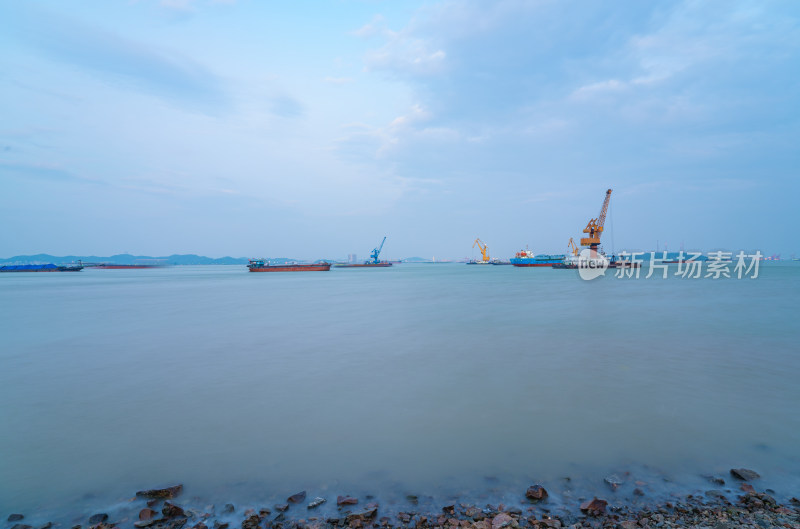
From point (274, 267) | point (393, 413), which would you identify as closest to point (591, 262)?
point (274, 267)

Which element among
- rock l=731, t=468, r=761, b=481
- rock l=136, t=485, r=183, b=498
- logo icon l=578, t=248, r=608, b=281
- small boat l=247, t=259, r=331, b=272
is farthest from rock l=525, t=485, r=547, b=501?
small boat l=247, t=259, r=331, b=272

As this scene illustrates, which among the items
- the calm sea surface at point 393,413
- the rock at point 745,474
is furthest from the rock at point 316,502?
the rock at point 745,474

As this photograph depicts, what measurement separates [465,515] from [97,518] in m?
3.65

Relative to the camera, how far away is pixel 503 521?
3617 mm

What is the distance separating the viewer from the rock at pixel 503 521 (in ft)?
11.7

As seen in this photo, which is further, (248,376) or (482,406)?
(248,376)

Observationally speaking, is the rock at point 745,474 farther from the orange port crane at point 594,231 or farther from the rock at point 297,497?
the orange port crane at point 594,231

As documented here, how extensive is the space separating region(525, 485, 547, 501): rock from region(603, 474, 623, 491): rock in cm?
81

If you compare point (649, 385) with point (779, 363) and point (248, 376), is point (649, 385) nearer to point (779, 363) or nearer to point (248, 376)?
point (779, 363)

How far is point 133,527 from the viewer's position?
3.77 m

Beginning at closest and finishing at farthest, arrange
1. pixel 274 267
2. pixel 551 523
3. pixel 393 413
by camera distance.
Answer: pixel 551 523, pixel 393 413, pixel 274 267

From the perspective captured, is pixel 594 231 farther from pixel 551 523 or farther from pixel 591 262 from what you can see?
pixel 551 523

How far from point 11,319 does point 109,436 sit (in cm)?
2032

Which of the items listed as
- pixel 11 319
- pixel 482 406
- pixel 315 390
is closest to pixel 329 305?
pixel 11 319
